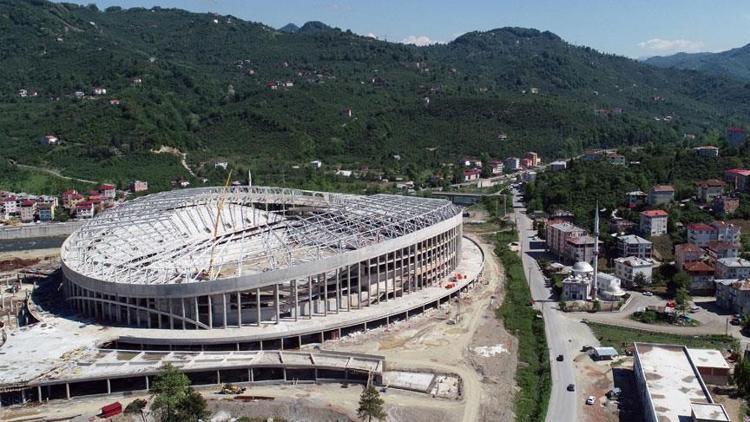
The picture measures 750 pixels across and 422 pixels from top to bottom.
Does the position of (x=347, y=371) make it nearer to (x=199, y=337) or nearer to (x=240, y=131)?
(x=199, y=337)

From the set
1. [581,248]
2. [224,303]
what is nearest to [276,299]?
[224,303]

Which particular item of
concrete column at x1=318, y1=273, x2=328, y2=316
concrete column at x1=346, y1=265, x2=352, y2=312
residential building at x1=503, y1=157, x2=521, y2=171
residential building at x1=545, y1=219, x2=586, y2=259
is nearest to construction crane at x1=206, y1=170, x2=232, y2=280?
concrete column at x1=318, y1=273, x2=328, y2=316

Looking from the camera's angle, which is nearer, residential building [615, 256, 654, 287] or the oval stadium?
the oval stadium

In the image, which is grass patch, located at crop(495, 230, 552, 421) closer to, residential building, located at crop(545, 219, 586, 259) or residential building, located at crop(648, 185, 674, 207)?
residential building, located at crop(545, 219, 586, 259)

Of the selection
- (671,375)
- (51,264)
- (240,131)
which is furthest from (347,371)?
(240,131)

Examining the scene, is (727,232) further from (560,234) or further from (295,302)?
(295,302)

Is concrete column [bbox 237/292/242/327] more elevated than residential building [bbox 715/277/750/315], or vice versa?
concrete column [bbox 237/292/242/327]

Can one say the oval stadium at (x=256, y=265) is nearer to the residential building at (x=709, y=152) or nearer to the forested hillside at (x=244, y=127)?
the forested hillside at (x=244, y=127)
